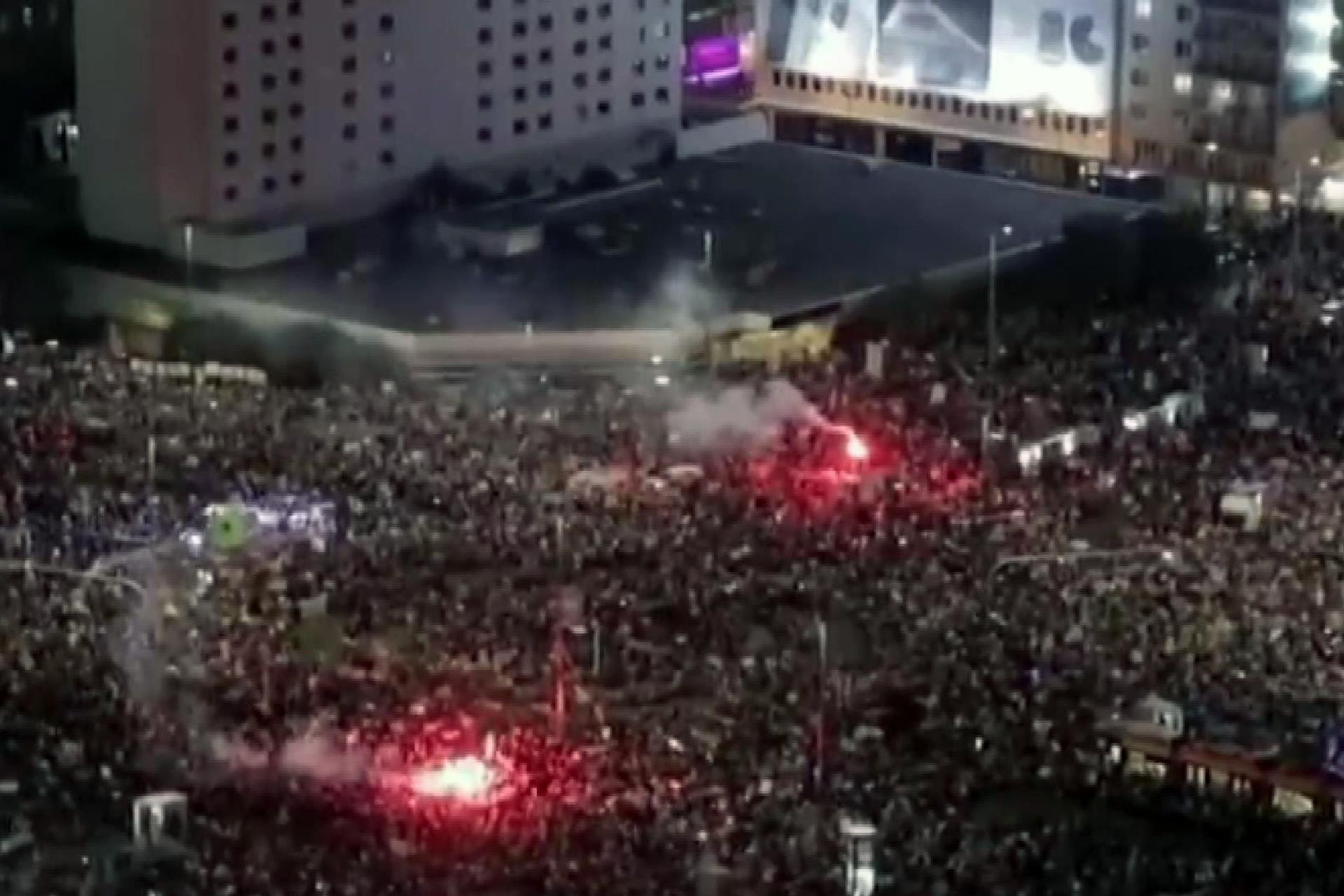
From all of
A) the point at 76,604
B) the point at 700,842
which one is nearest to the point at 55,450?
the point at 76,604

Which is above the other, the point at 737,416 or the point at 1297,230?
the point at 737,416

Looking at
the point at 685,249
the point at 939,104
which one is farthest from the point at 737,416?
the point at 939,104

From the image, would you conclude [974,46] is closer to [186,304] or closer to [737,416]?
[186,304]

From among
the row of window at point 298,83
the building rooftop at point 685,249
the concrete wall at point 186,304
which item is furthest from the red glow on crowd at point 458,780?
the row of window at point 298,83

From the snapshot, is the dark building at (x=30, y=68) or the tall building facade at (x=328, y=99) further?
the dark building at (x=30, y=68)

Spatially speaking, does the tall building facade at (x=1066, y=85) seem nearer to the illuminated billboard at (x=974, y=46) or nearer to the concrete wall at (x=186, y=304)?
the illuminated billboard at (x=974, y=46)

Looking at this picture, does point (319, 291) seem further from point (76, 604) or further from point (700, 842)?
point (700, 842)

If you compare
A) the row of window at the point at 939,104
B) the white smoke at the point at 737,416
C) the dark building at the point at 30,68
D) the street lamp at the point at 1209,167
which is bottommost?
the street lamp at the point at 1209,167
